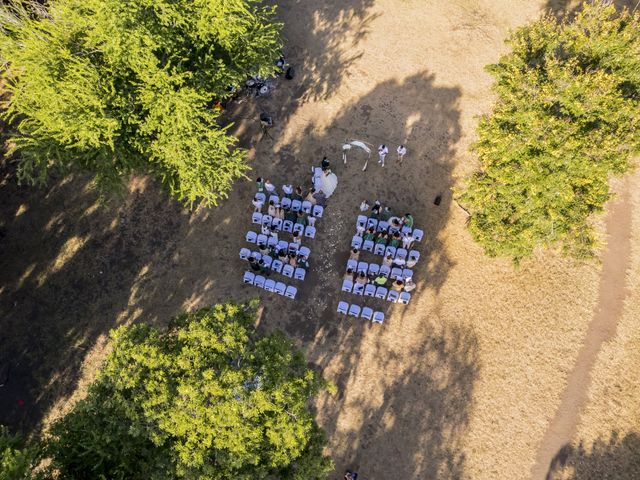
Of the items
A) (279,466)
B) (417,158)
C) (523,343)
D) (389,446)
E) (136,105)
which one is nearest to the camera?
(279,466)

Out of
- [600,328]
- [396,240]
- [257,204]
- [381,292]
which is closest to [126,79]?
[257,204]

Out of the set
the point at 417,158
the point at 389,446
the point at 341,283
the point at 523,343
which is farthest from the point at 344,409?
the point at 417,158

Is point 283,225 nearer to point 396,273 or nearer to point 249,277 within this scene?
point 249,277

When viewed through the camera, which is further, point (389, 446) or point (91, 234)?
point (91, 234)

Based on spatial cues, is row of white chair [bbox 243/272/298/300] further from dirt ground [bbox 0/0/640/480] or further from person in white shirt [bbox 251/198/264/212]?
person in white shirt [bbox 251/198/264/212]

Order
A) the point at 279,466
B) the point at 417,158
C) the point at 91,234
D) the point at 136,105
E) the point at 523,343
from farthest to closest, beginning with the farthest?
the point at 417,158
the point at 91,234
the point at 523,343
the point at 136,105
the point at 279,466

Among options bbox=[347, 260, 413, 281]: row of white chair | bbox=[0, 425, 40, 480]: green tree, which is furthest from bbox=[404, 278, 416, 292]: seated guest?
bbox=[0, 425, 40, 480]: green tree

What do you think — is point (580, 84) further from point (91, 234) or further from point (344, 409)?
point (91, 234)
